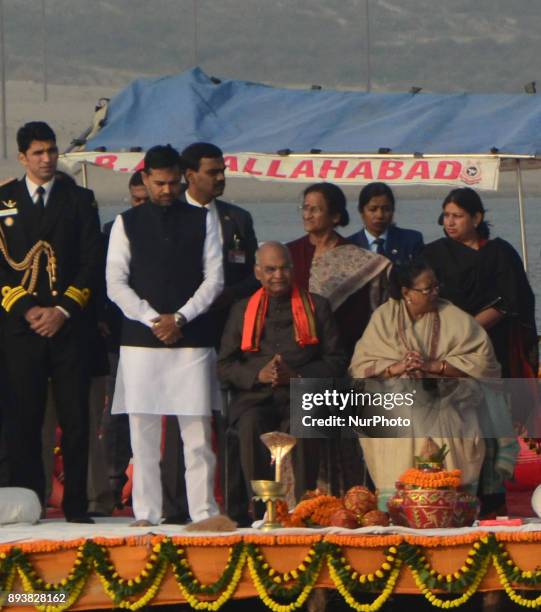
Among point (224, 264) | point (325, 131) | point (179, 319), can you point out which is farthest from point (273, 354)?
point (325, 131)

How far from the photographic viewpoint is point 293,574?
8086 millimetres

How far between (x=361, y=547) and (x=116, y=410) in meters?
1.73

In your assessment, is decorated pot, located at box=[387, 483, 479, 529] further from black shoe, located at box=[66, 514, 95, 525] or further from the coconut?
black shoe, located at box=[66, 514, 95, 525]

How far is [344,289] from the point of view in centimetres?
1001

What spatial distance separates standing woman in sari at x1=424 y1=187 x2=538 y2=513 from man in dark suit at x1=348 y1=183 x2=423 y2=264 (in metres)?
0.18

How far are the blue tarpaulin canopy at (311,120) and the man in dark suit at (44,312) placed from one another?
2837 mm

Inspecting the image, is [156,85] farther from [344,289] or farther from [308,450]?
[308,450]

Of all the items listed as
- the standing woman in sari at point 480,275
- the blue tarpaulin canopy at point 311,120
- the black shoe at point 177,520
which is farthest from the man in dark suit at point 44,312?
the blue tarpaulin canopy at point 311,120

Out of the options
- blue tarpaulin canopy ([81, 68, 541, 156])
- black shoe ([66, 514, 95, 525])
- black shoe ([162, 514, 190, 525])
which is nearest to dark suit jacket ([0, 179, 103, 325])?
black shoe ([66, 514, 95, 525])

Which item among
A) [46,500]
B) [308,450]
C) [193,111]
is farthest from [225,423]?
[193,111]

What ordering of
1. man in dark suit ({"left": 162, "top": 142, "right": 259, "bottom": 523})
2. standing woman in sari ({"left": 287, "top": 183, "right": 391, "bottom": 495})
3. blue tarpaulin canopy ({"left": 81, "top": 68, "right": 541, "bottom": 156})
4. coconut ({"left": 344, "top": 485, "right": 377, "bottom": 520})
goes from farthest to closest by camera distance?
blue tarpaulin canopy ({"left": 81, "top": 68, "right": 541, "bottom": 156}) < standing woman in sari ({"left": 287, "top": 183, "right": 391, "bottom": 495}) < man in dark suit ({"left": 162, "top": 142, "right": 259, "bottom": 523}) < coconut ({"left": 344, "top": 485, "right": 377, "bottom": 520})

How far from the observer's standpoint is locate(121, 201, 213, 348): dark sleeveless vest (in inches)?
362

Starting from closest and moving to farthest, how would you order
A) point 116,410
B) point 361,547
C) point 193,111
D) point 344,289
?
point 361,547, point 116,410, point 344,289, point 193,111

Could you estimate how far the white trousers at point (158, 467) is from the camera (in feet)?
30.0
